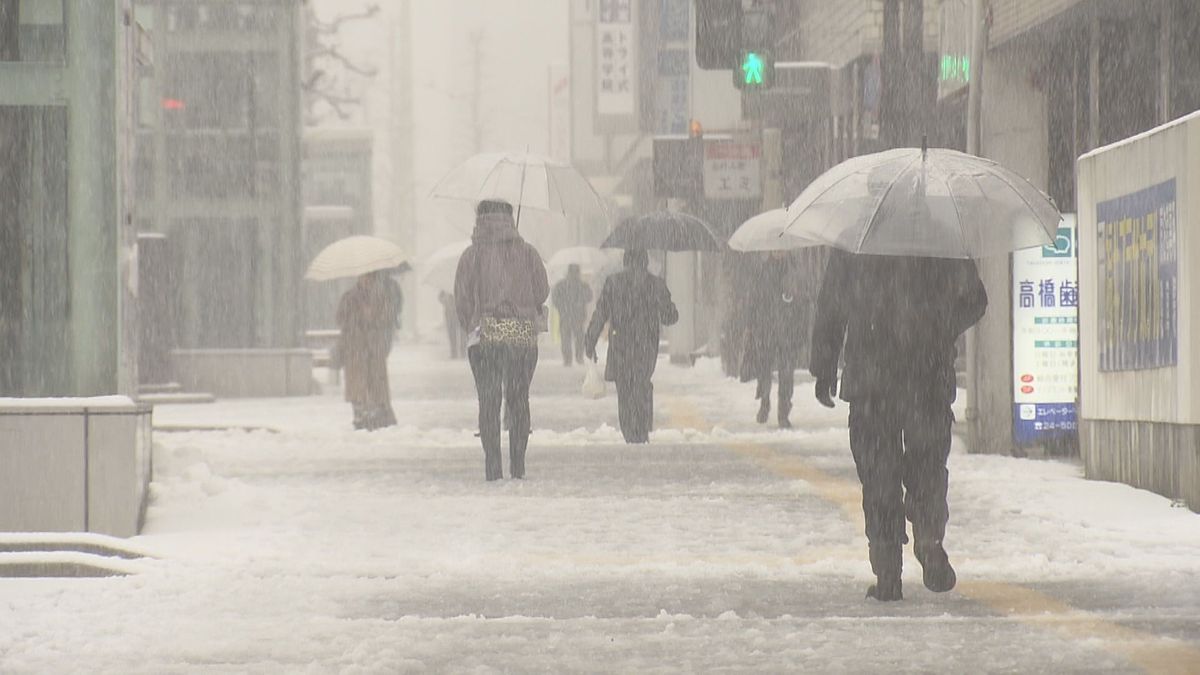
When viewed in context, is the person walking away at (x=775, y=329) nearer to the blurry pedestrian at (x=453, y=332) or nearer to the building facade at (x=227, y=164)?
the building facade at (x=227, y=164)

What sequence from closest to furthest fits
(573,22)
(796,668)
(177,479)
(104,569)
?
(796,668)
(104,569)
(177,479)
(573,22)

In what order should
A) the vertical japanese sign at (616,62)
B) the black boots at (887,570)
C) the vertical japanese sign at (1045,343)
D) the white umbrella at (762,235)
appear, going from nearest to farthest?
the black boots at (887,570) → the vertical japanese sign at (1045,343) → the white umbrella at (762,235) → the vertical japanese sign at (616,62)

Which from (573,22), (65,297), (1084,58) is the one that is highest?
→ (573,22)

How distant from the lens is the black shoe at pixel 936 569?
29.0 feet

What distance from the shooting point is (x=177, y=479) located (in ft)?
42.5

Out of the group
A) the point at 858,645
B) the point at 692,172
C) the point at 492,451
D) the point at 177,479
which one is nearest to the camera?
the point at 858,645

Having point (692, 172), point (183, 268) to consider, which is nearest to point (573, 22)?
point (692, 172)

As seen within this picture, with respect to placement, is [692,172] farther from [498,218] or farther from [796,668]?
[796,668]

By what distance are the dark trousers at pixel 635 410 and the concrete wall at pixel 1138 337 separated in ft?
15.9

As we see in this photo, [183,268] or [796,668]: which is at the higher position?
[183,268]

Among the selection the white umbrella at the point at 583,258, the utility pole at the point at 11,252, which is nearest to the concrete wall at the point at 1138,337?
the utility pole at the point at 11,252

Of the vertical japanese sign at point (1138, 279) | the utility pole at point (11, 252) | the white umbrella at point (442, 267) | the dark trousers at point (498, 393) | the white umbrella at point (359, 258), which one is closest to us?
the utility pole at point (11, 252)

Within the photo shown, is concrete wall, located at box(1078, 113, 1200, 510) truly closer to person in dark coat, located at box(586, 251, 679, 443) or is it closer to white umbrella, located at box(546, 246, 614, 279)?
person in dark coat, located at box(586, 251, 679, 443)

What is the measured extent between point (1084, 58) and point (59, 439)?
8.70 metres
